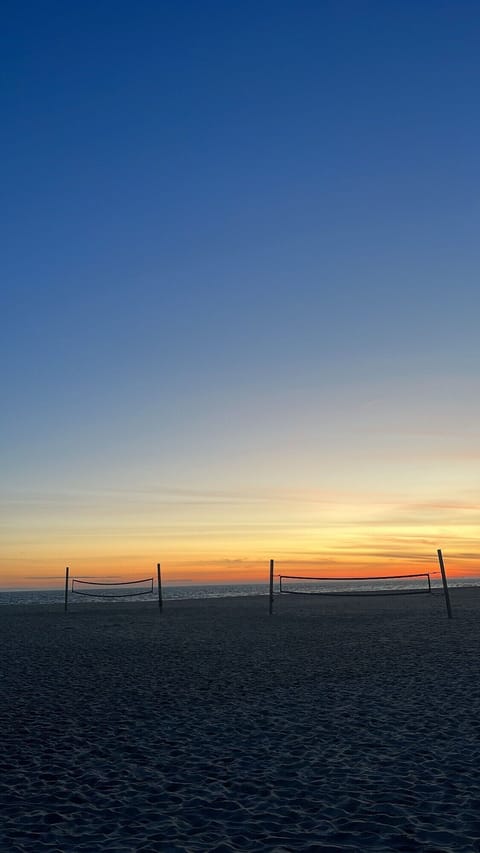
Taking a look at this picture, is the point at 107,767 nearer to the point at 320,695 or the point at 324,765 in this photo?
the point at 324,765

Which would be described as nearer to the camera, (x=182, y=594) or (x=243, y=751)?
(x=243, y=751)

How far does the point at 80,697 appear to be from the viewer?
11352 mm

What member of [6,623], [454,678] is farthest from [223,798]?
[6,623]

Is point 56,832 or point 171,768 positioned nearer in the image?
point 56,832

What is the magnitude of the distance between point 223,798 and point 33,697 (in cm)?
661

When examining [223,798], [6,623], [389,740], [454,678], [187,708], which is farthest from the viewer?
[6,623]

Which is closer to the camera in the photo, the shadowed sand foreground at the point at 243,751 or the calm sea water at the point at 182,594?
the shadowed sand foreground at the point at 243,751

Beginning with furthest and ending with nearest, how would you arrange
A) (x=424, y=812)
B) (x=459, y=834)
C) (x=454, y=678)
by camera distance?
(x=454, y=678), (x=424, y=812), (x=459, y=834)

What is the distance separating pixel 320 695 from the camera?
11.0 m

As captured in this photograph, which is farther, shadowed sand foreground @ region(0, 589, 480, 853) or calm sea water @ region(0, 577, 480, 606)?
calm sea water @ region(0, 577, 480, 606)

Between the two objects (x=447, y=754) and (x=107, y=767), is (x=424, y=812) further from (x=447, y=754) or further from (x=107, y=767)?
(x=107, y=767)

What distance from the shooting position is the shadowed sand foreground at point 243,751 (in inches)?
209

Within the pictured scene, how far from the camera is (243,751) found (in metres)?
7.72

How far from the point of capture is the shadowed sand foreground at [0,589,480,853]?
5.30 meters
